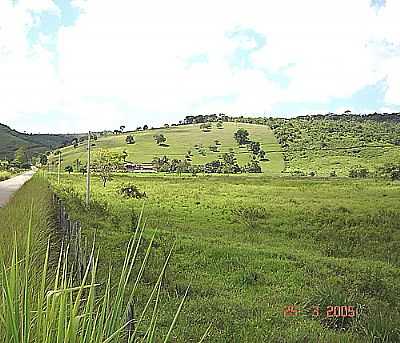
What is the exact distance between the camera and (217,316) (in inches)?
212

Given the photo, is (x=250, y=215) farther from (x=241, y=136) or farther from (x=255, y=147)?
(x=241, y=136)

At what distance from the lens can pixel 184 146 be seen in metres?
46.6

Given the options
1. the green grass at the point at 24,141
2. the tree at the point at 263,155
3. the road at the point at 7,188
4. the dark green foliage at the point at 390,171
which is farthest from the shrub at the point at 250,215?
the green grass at the point at 24,141

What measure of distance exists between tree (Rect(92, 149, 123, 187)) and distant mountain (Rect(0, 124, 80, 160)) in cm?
3874

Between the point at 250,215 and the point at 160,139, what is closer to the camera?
the point at 250,215

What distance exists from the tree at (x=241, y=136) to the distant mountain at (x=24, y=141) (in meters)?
36.1

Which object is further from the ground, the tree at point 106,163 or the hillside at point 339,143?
the hillside at point 339,143

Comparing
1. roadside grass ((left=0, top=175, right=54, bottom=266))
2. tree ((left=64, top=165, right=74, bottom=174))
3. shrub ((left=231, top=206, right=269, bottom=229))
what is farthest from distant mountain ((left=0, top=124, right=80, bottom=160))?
roadside grass ((left=0, top=175, right=54, bottom=266))

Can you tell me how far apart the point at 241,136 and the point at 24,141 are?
5576 cm

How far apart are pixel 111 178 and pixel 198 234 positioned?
25.8m

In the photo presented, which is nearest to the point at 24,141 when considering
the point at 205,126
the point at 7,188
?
the point at 205,126

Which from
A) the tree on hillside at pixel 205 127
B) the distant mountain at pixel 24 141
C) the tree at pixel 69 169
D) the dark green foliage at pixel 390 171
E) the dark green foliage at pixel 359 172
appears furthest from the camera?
the distant mountain at pixel 24 141

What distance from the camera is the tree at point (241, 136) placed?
48375 mm

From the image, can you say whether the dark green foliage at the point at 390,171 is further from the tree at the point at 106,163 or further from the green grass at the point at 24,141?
the green grass at the point at 24,141
